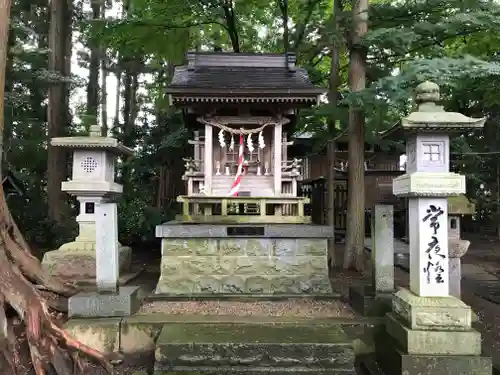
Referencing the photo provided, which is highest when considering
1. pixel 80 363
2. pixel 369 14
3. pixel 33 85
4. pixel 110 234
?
pixel 369 14

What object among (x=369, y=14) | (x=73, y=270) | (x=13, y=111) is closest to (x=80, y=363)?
(x=73, y=270)

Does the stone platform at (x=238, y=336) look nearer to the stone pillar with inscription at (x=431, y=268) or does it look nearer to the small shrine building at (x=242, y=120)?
the stone pillar with inscription at (x=431, y=268)

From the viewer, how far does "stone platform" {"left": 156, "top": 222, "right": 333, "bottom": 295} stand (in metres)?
8.70

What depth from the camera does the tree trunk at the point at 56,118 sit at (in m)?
14.2

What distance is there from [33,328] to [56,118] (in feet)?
33.3

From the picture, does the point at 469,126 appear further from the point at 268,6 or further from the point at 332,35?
the point at 268,6

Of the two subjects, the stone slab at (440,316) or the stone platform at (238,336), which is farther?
the stone platform at (238,336)

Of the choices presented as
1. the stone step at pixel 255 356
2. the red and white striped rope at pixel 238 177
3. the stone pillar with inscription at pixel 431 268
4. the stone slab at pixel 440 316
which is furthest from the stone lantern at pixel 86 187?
the stone slab at pixel 440 316

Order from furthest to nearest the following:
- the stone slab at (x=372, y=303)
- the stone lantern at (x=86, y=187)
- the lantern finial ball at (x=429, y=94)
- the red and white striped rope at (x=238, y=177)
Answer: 1. the red and white striped rope at (x=238, y=177)
2. the stone lantern at (x=86, y=187)
3. the stone slab at (x=372, y=303)
4. the lantern finial ball at (x=429, y=94)

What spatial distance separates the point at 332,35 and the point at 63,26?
9.82m

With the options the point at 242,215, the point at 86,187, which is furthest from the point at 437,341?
the point at 86,187

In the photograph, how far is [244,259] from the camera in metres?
8.78

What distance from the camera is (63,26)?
48.5 feet

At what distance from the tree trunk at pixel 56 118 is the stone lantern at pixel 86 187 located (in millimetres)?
5249
